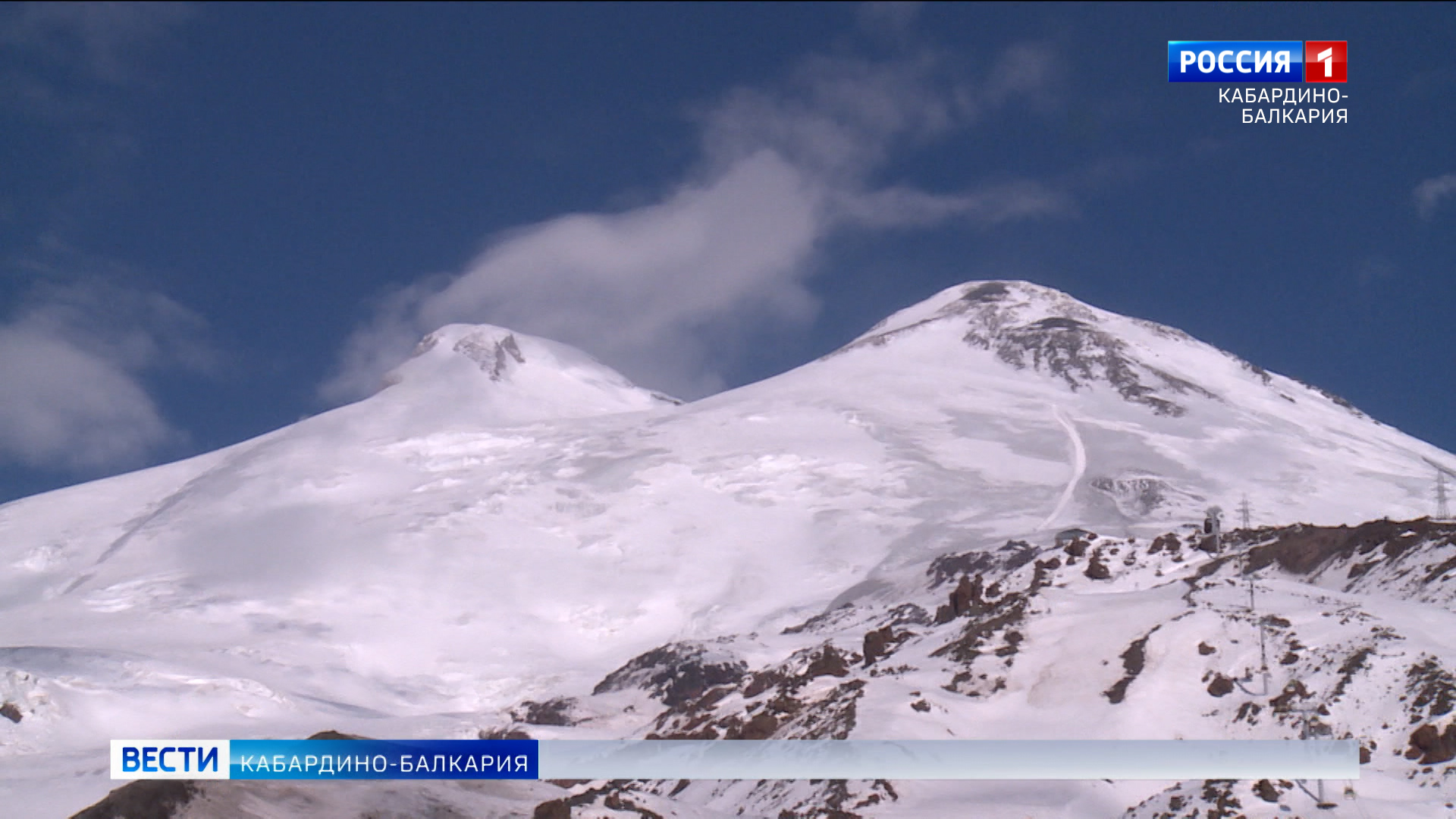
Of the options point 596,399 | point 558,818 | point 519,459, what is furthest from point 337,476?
point 558,818

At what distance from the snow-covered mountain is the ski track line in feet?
1.56

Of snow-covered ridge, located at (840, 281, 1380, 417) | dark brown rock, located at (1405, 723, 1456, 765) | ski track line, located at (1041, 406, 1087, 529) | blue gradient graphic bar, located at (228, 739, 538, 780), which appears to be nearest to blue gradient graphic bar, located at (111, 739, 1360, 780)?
blue gradient graphic bar, located at (228, 739, 538, 780)

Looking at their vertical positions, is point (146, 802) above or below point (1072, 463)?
below

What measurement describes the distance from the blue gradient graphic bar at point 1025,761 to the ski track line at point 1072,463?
5078cm

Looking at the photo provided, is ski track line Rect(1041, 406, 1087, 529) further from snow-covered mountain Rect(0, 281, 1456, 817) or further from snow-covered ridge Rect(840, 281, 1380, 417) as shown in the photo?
snow-covered ridge Rect(840, 281, 1380, 417)

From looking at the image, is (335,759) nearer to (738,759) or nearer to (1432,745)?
(738,759)

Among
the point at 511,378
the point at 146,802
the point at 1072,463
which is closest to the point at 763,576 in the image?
the point at 1072,463

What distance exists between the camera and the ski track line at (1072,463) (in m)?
77.8

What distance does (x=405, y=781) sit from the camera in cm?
1483

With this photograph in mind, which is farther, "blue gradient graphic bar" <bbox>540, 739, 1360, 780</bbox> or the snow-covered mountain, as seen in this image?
the snow-covered mountain

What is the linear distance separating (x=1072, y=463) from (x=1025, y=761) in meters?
69.9

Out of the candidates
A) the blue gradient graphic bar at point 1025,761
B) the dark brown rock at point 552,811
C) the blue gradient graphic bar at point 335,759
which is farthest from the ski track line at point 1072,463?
the blue gradient graphic bar at point 335,759

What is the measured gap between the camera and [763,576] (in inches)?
2852

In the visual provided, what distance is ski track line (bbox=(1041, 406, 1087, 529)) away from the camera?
255 ft
